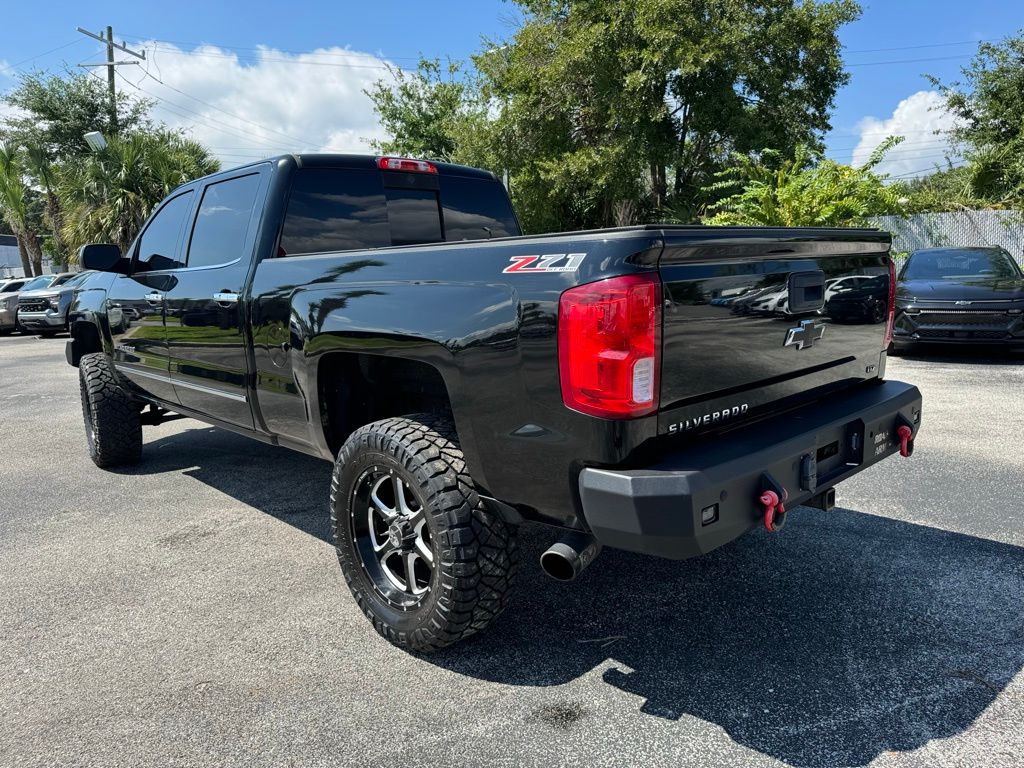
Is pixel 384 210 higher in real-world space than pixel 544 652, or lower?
higher

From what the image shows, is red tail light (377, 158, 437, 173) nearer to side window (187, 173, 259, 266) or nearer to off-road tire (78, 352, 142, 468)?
side window (187, 173, 259, 266)

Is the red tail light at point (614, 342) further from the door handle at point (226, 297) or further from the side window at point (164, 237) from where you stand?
the side window at point (164, 237)

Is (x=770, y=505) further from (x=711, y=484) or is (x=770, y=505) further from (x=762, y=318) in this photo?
(x=762, y=318)

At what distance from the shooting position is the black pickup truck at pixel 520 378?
2.21 meters

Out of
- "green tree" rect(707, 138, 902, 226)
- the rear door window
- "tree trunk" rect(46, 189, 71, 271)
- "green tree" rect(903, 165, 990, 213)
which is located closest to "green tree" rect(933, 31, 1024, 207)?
"green tree" rect(903, 165, 990, 213)

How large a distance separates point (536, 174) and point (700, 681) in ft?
62.4

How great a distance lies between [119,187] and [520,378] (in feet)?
84.2

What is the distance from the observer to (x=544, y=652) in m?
2.84

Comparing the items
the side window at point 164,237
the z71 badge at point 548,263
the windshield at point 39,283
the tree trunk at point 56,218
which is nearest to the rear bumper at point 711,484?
the z71 badge at point 548,263

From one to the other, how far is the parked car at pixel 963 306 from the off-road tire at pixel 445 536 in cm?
838

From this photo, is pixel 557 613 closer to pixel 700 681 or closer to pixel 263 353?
pixel 700 681

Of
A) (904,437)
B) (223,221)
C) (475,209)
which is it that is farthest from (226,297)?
(904,437)

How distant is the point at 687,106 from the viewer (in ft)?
62.6

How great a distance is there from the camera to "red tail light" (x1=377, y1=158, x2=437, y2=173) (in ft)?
13.4
